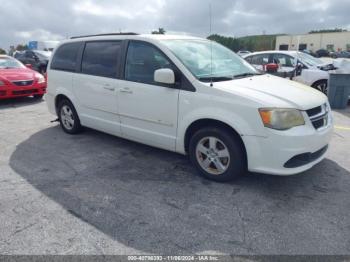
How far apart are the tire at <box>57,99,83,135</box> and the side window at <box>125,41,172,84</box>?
1690 mm

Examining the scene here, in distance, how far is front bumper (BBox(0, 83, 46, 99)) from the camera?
27.6 feet

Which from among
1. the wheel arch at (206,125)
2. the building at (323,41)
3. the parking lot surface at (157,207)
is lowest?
the parking lot surface at (157,207)

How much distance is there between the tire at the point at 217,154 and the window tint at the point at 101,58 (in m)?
1.70

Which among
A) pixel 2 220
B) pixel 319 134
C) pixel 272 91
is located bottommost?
pixel 2 220

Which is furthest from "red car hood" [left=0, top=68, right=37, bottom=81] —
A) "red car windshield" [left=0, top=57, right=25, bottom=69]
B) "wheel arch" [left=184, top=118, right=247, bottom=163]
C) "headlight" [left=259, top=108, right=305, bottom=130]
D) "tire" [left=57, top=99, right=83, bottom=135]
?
"headlight" [left=259, top=108, right=305, bottom=130]

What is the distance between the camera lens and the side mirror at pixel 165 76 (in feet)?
11.7

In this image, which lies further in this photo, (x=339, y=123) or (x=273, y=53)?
(x=273, y=53)

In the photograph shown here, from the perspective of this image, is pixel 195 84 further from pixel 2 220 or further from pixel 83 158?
pixel 2 220

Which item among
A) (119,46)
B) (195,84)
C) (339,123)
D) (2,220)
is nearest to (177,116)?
(195,84)

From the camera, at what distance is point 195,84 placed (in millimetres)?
3586

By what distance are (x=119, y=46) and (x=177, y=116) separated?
153 centimetres

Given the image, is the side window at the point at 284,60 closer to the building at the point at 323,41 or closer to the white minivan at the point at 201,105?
the white minivan at the point at 201,105

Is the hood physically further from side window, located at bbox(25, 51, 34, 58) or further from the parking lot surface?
side window, located at bbox(25, 51, 34, 58)

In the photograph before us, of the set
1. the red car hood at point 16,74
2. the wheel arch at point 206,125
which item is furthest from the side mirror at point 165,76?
the red car hood at point 16,74
